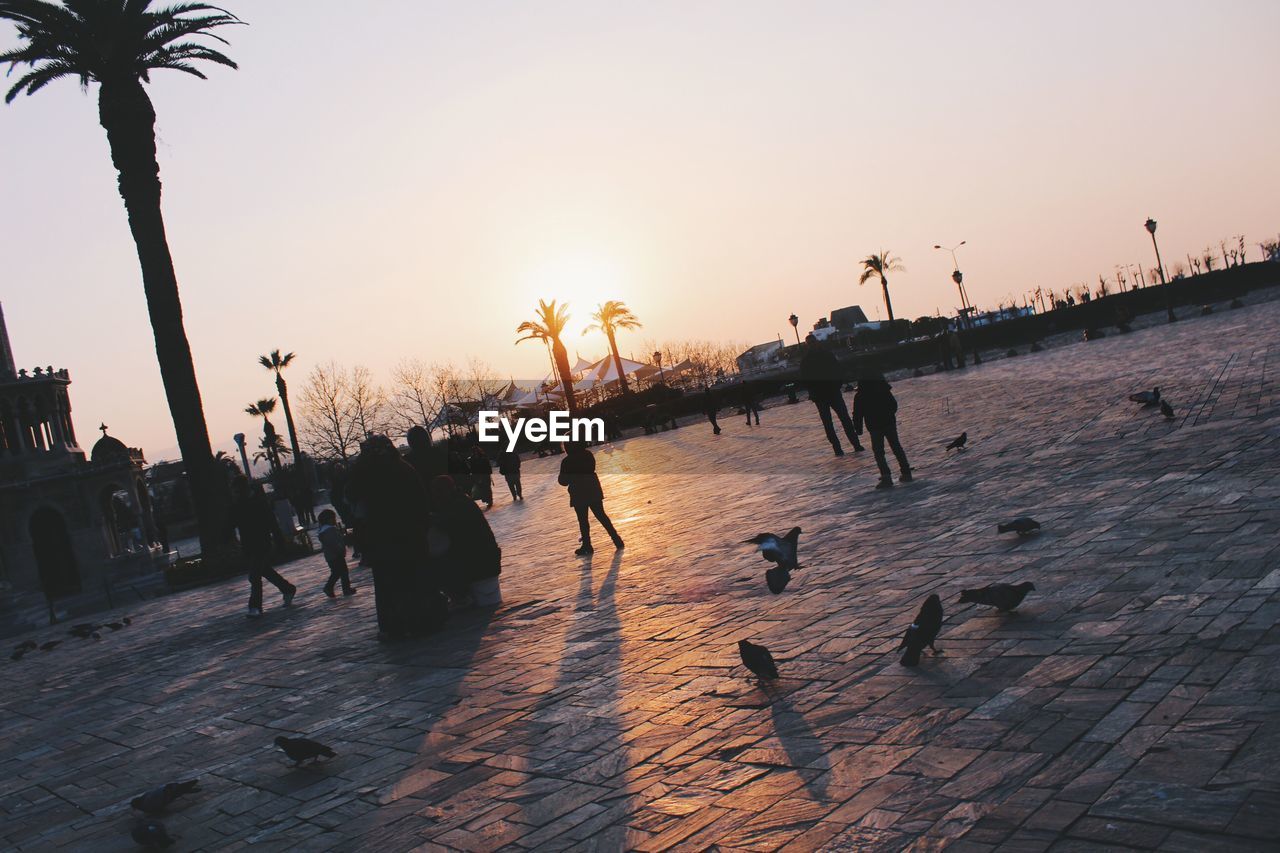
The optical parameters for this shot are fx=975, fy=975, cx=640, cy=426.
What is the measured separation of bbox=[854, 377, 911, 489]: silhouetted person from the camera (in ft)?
36.7

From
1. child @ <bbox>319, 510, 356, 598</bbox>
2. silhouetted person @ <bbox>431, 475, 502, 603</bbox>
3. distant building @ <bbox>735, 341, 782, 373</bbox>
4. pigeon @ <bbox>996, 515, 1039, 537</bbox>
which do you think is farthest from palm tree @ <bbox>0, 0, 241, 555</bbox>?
distant building @ <bbox>735, 341, 782, 373</bbox>

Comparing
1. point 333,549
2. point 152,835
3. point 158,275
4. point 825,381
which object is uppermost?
point 158,275

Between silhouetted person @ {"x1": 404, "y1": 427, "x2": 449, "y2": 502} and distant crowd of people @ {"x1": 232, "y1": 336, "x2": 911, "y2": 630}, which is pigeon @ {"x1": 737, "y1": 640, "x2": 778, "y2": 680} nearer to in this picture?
distant crowd of people @ {"x1": 232, "y1": 336, "x2": 911, "y2": 630}

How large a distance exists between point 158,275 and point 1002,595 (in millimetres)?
21153

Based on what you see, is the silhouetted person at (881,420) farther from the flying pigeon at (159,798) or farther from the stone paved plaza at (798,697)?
the flying pigeon at (159,798)

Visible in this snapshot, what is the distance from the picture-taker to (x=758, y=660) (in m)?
4.85

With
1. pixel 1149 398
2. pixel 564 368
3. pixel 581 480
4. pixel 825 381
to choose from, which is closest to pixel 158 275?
pixel 581 480

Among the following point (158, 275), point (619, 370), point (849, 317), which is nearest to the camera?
point (158, 275)

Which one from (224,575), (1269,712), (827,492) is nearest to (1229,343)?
(827,492)

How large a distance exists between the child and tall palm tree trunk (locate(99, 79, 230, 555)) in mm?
9447

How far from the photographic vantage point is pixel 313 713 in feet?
21.5

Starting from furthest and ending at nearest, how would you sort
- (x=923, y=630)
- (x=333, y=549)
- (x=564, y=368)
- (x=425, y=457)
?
(x=564, y=368), (x=333, y=549), (x=425, y=457), (x=923, y=630)

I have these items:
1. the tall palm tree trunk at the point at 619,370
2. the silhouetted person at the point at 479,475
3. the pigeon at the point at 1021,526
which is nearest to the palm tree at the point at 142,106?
the silhouetted person at the point at 479,475

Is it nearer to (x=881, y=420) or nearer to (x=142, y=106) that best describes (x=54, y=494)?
(x=142, y=106)
